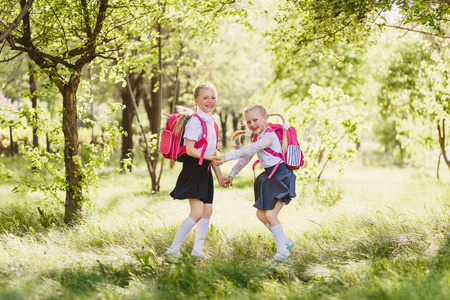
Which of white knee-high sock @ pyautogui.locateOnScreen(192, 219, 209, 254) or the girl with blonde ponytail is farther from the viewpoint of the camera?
white knee-high sock @ pyautogui.locateOnScreen(192, 219, 209, 254)

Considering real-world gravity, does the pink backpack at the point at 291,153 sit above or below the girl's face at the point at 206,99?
below

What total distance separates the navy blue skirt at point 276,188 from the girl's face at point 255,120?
47 cm

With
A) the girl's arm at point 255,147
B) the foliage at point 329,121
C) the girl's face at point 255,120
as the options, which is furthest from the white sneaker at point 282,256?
the foliage at point 329,121

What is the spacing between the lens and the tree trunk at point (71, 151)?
21.9ft

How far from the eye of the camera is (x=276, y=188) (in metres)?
4.93

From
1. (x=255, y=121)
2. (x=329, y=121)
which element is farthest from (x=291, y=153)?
(x=329, y=121)

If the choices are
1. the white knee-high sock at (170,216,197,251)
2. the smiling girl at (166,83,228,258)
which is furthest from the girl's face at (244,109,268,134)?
the white knee-high sock at (170,216,197,251)

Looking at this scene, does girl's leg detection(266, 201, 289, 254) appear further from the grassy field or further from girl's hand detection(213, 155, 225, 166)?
girl's hand detection(213, 155, 225, 166)

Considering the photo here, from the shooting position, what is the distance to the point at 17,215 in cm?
723

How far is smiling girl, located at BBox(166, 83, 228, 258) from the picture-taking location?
4.94 meters

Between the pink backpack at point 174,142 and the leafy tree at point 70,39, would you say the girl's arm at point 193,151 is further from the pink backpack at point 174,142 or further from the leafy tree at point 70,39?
the leafy tree at point 70,39

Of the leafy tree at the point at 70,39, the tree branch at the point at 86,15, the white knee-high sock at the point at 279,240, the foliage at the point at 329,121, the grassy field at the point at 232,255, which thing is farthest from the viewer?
the foliage at the point at 329,121

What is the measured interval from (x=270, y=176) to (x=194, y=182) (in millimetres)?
829

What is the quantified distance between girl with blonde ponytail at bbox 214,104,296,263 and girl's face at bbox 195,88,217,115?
0.40 metres
